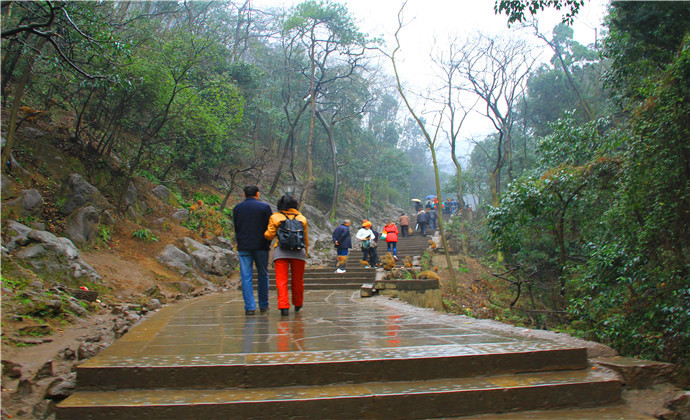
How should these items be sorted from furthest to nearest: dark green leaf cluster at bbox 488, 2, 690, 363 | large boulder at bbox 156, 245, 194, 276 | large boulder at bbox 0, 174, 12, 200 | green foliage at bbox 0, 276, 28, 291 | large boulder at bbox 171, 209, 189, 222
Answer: large boulder at bbox 171, 209, 189, 222 → large boulder at bbox 156, 245, 194, 276 → large boulder at bbox 0, 174, 12, 200 → dark green leaf cluster at bbox 488, 2, 690, 363 → green foliage at bbox 0, 276, 28, 291

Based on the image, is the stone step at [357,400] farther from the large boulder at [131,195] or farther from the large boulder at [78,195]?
the large boulder at [131,195]

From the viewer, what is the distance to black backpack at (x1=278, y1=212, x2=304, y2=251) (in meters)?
5.82

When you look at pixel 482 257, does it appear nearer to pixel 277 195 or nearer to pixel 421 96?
pixel 421 96

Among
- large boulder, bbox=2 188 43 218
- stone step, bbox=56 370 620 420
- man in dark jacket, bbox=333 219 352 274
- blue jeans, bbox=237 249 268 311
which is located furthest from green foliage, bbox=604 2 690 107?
large boulder, bbox=2 188 43 218

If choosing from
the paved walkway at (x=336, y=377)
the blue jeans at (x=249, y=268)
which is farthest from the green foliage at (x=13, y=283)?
the blue jeans at (x=249, y=268)

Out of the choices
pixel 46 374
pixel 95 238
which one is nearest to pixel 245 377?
pixel 46 374

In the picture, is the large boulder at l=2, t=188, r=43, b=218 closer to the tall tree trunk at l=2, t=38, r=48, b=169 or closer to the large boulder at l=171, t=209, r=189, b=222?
the tall tree trunk at l=2, t=38, r=48, b=169

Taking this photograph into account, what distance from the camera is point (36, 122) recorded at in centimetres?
1305

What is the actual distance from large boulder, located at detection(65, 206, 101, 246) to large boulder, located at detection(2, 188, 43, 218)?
71cm

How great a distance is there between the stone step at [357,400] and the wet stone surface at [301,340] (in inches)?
9.8

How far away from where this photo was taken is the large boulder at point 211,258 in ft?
45.2

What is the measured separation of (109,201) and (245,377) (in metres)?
12.6

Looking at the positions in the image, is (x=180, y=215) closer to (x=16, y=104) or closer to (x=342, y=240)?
(x=342, y=240)

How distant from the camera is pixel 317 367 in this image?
3146 mm
